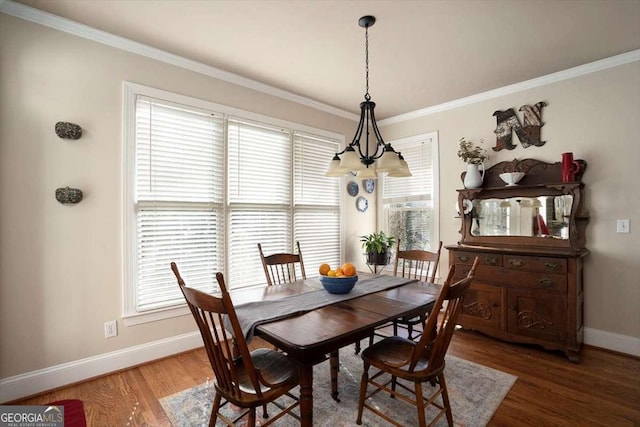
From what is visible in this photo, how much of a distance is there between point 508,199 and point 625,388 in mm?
1885

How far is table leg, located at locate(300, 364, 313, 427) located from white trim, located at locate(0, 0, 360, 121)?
289cm

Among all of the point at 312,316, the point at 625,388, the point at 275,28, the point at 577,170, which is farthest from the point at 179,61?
the point at 625,388

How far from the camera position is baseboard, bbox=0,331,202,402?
213 cm

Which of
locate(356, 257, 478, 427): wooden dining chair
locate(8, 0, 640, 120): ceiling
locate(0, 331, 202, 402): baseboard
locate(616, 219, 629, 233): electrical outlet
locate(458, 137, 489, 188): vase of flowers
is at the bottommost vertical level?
locate(0, 331, 202, 402): baseboard

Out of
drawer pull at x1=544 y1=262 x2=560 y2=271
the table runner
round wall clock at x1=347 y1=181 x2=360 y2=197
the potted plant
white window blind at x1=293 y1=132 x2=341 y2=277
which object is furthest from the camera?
round wall clock at x1=347 y1=181 x2=360 y2=197

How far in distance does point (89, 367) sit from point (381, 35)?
3.55 meters

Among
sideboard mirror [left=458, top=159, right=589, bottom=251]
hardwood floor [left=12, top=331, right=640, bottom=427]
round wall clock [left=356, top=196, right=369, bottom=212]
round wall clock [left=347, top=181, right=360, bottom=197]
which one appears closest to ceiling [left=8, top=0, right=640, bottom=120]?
sideboard mirror [left=458, top=159, right=589, bottom=251]

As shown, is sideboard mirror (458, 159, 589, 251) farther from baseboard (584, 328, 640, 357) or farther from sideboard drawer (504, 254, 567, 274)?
baseboard (584, 328, 640, 357)

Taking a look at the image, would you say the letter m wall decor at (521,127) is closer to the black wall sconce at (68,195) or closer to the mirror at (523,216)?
the mirror at (523,216)

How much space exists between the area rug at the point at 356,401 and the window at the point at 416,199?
6.37 feet

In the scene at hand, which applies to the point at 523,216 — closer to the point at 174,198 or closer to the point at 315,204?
the point at 315,204

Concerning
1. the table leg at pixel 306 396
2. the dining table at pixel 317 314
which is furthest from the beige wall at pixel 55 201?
the table leg at pixel 306 396

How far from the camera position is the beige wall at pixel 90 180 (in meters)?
2.16

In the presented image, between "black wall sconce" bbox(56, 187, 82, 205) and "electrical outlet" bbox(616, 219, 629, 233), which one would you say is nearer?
"black wall sconce" bbox(56, 187, 82, 205)
